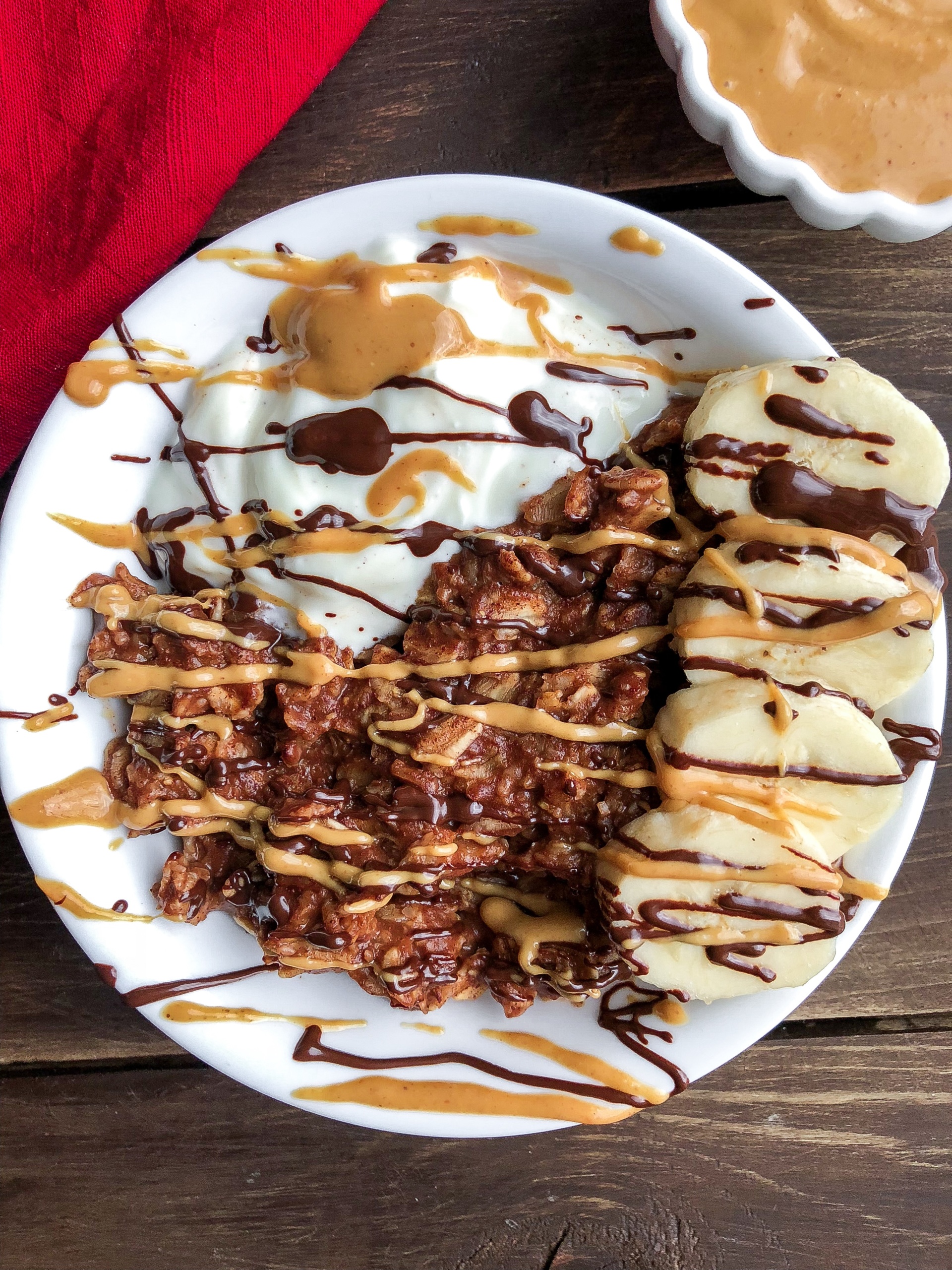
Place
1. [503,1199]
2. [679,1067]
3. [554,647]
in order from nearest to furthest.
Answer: [554,647] → [679,1067] → [503,1199]

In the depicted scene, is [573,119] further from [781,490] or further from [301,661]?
[301,661]

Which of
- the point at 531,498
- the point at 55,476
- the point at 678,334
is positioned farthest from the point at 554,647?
the point at 55,476

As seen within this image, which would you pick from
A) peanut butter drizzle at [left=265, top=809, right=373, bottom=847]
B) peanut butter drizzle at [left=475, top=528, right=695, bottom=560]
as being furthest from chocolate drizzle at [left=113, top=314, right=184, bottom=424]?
peanut butter drizzle at [left=265, top=809, right=373, bottom=847]

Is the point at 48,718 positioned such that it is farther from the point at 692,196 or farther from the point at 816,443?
the point at 692,196

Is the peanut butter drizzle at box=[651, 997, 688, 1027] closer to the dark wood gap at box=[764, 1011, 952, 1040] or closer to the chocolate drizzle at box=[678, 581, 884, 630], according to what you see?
the dark wood gap at box=[764, 1011, 952, 1040]

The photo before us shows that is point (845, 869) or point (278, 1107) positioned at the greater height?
point (845, 869)
